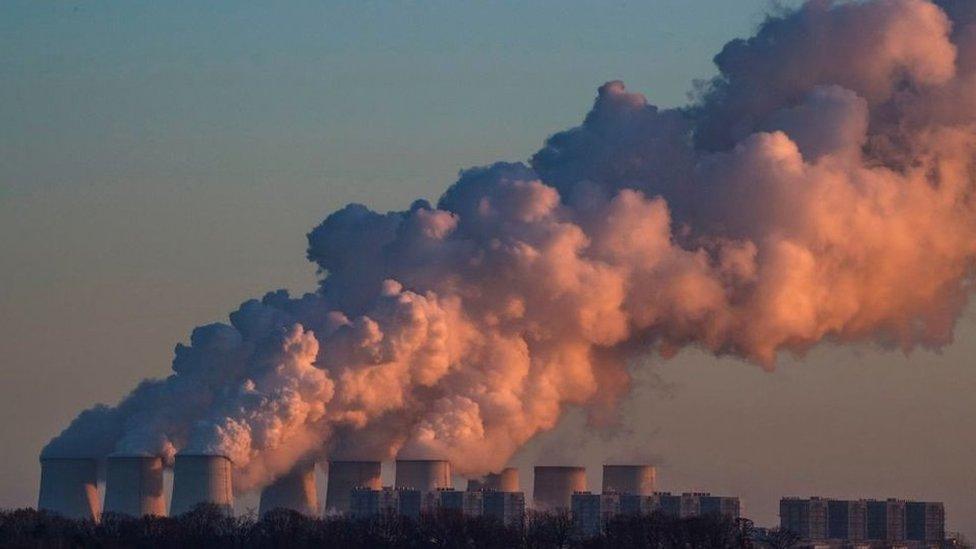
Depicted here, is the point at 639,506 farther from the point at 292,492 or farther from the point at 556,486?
the point at 292,492

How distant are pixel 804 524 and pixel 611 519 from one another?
10848mm

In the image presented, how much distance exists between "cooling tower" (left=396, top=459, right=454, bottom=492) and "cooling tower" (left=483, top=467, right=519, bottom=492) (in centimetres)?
522

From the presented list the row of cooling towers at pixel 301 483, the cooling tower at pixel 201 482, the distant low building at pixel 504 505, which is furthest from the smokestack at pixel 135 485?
the distant low building at pixel 504 505

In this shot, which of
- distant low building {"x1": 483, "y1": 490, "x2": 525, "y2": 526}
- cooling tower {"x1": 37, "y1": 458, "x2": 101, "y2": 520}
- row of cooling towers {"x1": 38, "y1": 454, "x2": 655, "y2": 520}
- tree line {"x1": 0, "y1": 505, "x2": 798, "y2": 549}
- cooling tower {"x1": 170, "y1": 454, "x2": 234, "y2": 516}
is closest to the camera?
tree line {"x1": 0, "y1": 505, "x2": 798, "y2": 549}

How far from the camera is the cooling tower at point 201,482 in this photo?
95250mm

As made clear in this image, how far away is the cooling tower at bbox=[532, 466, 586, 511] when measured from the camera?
4008 inches

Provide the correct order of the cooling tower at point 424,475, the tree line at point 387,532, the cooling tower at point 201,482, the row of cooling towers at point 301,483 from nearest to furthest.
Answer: the tree line at point 387,532, the cooling tower at point 201,482, the cooling tower at point 424,475, the row of cooling towers at point 301,483

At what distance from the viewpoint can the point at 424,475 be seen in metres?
98.3

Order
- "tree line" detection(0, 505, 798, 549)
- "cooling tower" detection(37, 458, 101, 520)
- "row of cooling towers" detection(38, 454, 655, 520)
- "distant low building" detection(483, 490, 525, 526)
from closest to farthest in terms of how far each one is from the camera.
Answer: "tree line" detection(0, 505, 798, 549) < "distant low building" detection(483, 490, 525, 526) < "row of cooling towers" detection(38, 454, 655, 520) < "cooling tower" detection(37, 458, 101, 520)

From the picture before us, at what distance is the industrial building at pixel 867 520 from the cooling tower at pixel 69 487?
27.4 metres

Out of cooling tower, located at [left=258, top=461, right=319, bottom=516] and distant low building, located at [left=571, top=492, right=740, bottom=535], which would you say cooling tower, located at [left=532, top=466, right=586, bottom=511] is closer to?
distant low building, located at [left=571, top=492, right=740, bottom=535]

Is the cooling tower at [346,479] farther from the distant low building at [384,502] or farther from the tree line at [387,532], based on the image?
the tree line at [387,532]

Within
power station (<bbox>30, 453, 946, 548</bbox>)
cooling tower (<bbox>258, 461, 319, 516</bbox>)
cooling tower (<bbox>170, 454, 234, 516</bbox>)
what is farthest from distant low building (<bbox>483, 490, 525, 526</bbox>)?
cooling tower (<bbox>170, 454, 234, 516</bbox>)

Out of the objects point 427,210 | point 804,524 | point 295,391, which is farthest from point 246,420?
point 804,524
